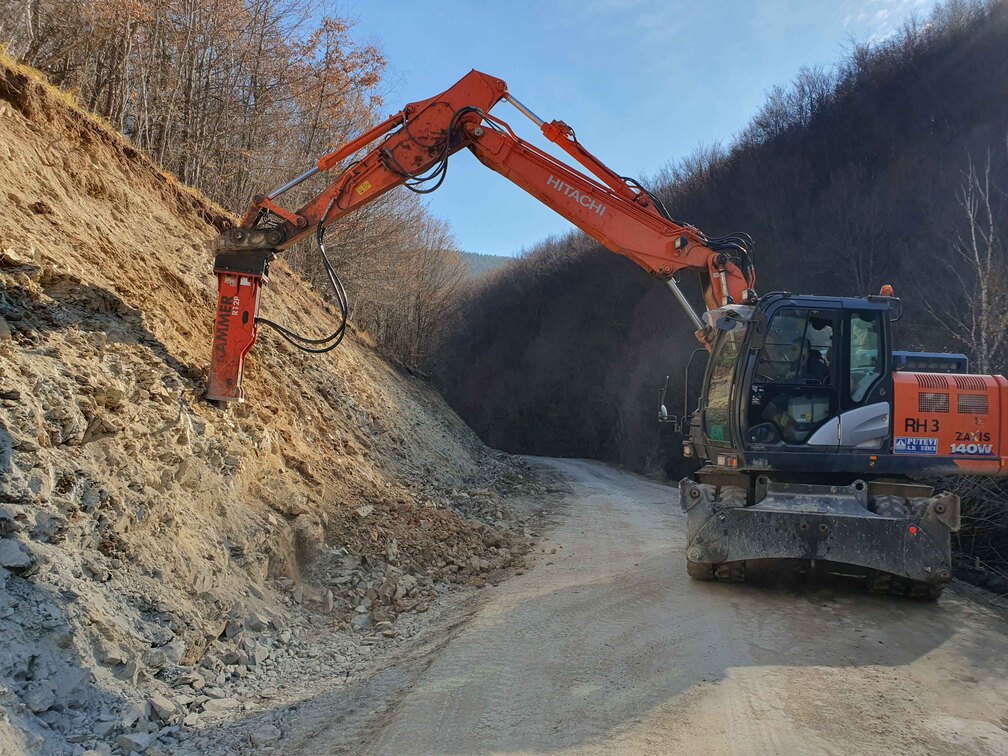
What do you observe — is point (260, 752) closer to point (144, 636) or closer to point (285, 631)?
point (144, 636)

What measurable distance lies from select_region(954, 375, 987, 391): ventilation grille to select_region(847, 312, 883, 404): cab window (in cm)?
84

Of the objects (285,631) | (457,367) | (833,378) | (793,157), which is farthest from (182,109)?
(457,367)

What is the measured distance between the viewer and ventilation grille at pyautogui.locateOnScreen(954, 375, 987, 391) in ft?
22.8

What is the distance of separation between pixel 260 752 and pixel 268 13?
58.8 feet

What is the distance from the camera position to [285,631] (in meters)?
5.62

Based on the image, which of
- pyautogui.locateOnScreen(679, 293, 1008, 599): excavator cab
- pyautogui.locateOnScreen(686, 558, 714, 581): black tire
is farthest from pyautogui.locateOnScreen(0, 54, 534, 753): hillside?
pyautogui.locateOnScreen(679, 293, 1008, 599): excavator cab

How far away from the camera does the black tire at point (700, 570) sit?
7113 millimetres

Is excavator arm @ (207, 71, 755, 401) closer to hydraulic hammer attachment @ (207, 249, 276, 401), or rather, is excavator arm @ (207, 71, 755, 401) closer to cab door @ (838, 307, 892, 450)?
hydraulic hammer attachment @ (207, 249, 276, 401)

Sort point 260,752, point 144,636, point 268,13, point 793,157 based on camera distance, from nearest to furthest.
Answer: point 260,752 < point 144,636 < point 268,13 < point 793,157

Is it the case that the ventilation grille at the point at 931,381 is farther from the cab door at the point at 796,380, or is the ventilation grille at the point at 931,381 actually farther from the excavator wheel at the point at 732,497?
the excavator wheel at the point at 732,497

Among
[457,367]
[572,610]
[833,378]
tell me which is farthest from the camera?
[457,367]

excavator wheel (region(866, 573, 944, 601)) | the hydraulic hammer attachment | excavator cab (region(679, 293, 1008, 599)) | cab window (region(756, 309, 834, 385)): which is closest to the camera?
excavator wheel (region(866, 573, 944, 601))

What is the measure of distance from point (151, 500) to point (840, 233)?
25059mm

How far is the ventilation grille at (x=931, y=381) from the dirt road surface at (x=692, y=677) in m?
2.17
